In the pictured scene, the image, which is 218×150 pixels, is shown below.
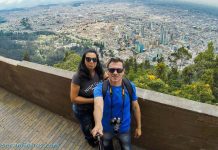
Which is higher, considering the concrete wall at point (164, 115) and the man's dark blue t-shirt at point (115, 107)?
the man's dark blue t-shirt at point (115, 107)

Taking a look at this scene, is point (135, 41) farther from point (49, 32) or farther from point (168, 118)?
point (168, 118)

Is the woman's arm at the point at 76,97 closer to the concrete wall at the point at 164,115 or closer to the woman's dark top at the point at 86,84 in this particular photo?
the woman's dark top at the point at 86,84

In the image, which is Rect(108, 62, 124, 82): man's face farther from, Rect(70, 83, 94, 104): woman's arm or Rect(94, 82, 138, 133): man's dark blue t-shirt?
Rect(70, 83, 94, 104): woman's arm

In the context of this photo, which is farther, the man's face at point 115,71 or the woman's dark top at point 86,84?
the woman's dark top at point 86,84

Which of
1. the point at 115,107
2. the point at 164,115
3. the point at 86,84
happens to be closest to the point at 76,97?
the point at 86,84

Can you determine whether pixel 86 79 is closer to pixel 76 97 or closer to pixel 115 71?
pixel 76 97

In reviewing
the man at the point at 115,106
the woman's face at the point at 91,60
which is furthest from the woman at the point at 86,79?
the man at the point at 115,106
